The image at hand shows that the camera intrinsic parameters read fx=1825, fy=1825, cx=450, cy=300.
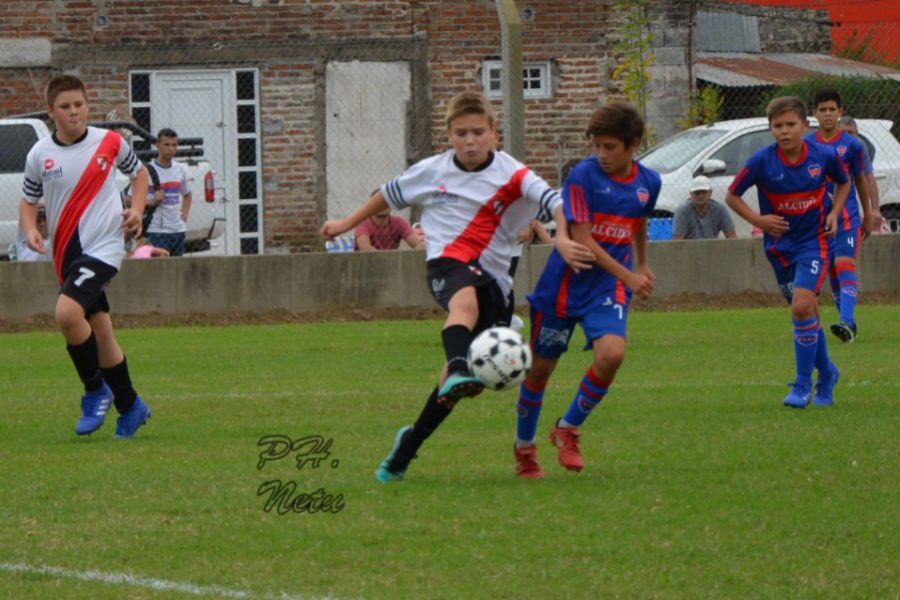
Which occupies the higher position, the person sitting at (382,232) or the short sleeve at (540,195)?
the short sleeve at (540,195)

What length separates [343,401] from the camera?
1091 cm

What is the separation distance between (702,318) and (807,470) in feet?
30.2

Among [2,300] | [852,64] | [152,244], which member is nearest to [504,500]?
[2,300]

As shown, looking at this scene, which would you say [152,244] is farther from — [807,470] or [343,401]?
[807,470]

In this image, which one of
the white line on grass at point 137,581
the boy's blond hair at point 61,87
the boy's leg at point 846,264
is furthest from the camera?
the boy's leg at point 846,264

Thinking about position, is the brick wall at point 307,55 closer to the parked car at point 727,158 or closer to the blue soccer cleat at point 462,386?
the parked car at point 727,158

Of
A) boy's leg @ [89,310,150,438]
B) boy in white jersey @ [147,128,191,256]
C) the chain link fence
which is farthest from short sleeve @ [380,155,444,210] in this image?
the chain link fence

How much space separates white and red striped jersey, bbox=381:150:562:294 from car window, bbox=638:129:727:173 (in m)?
13.4

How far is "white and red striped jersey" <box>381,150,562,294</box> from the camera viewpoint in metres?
7.68

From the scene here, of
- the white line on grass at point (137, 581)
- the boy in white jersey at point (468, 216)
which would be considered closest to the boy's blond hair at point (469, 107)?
the boy in white jersey at point (468, 216)

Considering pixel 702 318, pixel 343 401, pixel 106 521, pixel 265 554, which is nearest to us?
pixel 265 554

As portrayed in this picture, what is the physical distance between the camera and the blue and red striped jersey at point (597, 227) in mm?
7734

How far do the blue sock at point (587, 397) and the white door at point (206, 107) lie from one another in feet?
56.5

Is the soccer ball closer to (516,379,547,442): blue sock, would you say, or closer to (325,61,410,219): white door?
(516,379,547,442): blue sock
